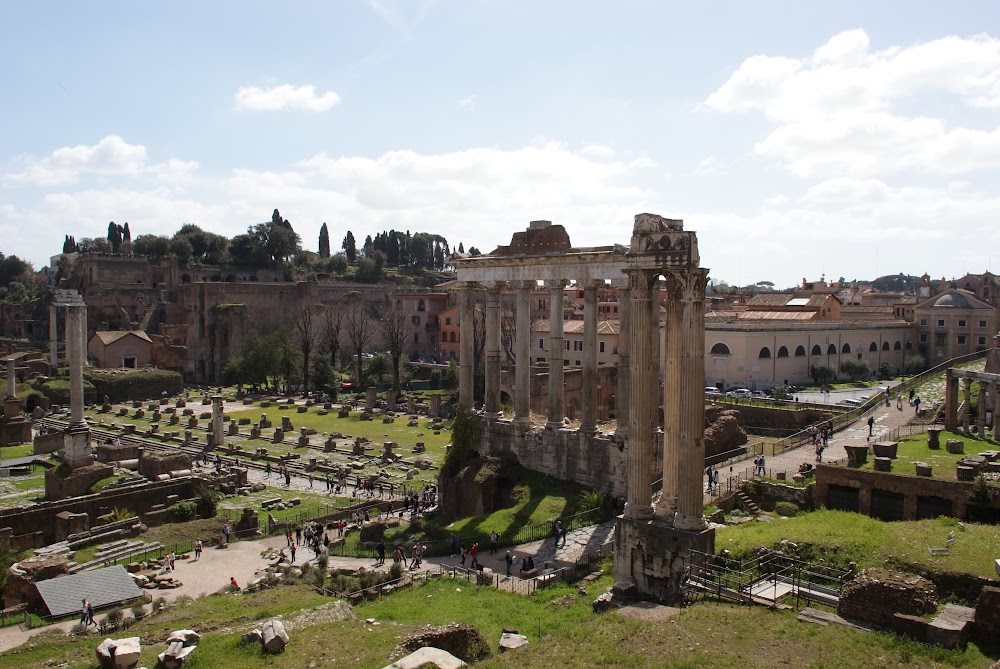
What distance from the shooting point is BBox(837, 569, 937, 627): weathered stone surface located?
38.8ft

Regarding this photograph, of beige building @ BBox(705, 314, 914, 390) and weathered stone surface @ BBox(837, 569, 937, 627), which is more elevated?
beige building @ BBox(705, 314, 914, 390)

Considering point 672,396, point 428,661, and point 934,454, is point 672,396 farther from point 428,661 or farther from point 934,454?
point 934,454

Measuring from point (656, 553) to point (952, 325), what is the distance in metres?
51.2

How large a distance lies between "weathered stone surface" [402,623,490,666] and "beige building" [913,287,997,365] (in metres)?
54.1

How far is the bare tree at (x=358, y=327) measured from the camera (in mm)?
65000

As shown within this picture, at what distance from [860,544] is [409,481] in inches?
819

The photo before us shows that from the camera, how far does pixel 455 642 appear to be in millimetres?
12766

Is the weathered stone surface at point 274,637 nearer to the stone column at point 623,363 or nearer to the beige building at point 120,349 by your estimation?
the stone column at point 623,363

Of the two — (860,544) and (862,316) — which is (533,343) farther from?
(860,544)

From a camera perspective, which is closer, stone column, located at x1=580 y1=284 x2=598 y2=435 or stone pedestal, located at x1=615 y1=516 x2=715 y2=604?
stone pedestal, located at x1=615 y1=516 x2=715 y2=604

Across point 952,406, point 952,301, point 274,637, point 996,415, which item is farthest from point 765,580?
point 952,301

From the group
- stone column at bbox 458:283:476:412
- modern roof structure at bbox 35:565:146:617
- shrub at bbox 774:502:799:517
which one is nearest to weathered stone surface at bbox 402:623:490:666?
modern roof structure at bbox 35:565:146:617

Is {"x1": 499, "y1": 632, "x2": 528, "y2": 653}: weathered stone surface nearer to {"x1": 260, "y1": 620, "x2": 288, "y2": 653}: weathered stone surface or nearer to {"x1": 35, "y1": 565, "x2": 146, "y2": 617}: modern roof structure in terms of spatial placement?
{"x1": 260, "y1": 620, "x2": 288, "y2": 653}: weathered stone surface

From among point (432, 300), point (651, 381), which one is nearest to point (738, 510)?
point (651, 381)
